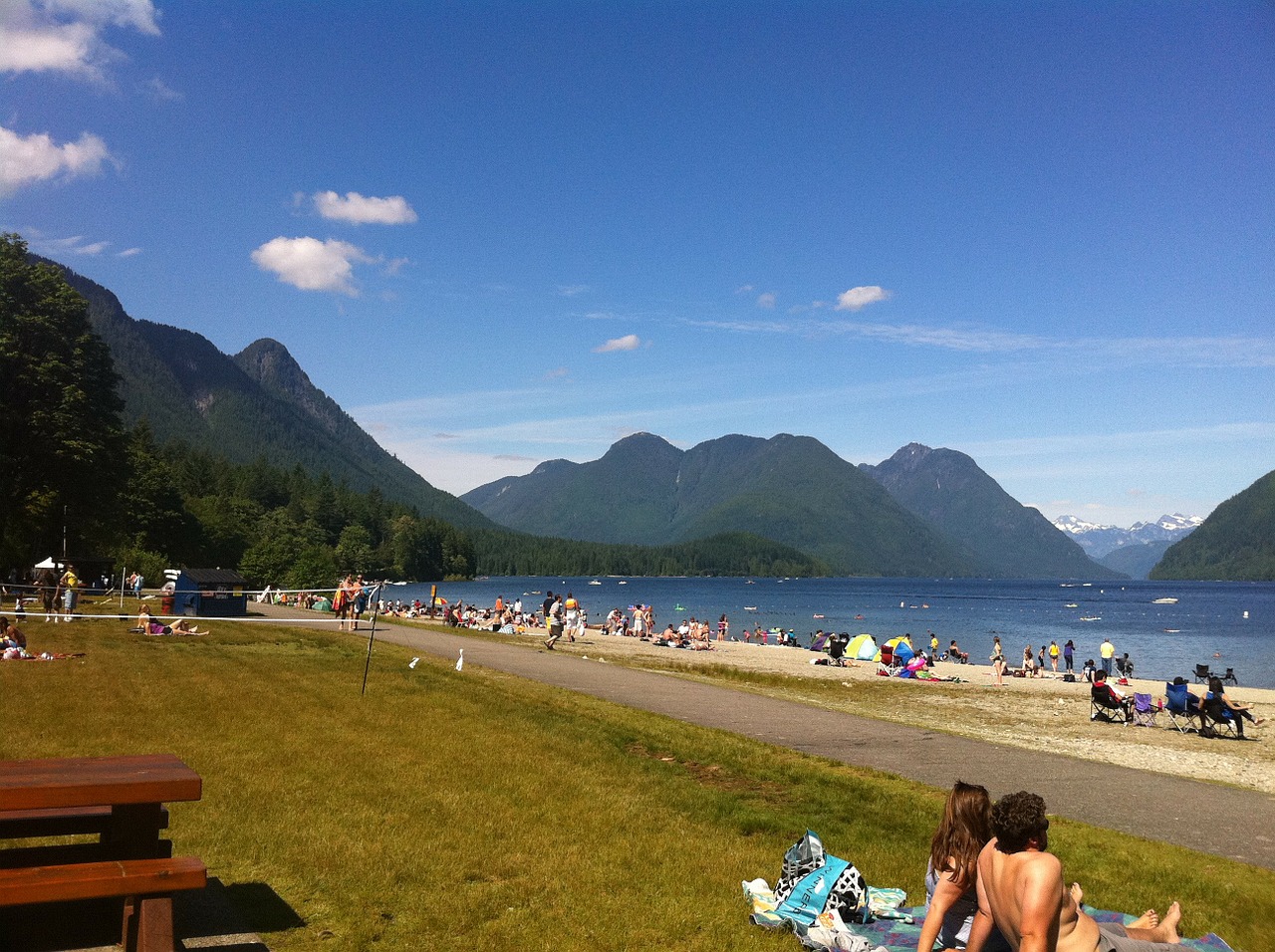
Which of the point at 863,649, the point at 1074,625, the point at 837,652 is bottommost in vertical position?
the point at 1074,625

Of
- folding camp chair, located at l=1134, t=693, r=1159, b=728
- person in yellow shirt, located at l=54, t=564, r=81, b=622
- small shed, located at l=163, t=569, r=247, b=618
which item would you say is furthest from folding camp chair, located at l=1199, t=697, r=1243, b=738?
person in yellow shirt, located at l=54, t=564, r=81, b=622

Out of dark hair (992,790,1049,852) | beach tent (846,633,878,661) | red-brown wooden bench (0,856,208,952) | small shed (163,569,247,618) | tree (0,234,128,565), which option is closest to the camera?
red-brown wooden bench (0,856,208,952)

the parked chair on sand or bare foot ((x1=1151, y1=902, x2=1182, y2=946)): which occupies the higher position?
bare foot ((x1=1151, y1=902, x2=1182, y2=946))

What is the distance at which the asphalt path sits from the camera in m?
9.44

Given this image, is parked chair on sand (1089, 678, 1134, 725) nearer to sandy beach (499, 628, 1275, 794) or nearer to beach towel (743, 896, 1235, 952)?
sandy beach (499, 628, 1275, 794)

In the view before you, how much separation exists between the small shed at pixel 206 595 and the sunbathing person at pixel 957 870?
93.6 ft

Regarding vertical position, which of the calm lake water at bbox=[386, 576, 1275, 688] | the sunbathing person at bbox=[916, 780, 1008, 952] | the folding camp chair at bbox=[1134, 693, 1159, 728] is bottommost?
the calm lake water at bbox=[386, 576, 1275, 688]

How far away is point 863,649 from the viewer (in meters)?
38.0

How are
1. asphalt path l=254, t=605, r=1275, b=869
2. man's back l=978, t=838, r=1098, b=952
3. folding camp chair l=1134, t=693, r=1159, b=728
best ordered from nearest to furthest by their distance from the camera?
man's back l=978, t=838, r=1098, b=952 < asphalt path l=254, t=605, r=1275, b=869 < folding camp chair l=1134, t=693, r=1159, b=728

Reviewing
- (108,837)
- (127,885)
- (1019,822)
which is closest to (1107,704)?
(1019,822)

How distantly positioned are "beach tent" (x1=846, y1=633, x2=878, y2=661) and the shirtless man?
1313 inches

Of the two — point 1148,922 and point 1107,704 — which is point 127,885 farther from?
point 1107,704

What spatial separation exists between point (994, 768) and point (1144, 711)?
11.8 meters

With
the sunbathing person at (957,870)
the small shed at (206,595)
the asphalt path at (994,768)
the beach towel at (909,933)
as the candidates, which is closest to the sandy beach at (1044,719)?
the asphalt path at (994,768)
